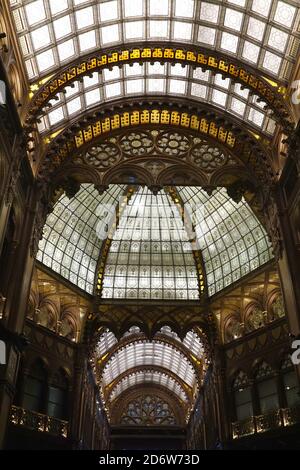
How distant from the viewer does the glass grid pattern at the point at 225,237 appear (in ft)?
110

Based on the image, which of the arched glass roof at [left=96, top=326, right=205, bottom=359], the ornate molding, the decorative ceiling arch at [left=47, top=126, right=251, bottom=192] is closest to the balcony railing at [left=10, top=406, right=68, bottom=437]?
the decorative ceiling arch at [left=47, top=126, right=251, bottom=192]

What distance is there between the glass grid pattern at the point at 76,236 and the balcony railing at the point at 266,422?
15138 millimetres

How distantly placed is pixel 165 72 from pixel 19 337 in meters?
16.5

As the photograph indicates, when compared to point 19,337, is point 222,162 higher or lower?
higher

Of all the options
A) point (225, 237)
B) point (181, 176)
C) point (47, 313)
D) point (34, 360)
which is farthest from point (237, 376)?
point (181, 176)

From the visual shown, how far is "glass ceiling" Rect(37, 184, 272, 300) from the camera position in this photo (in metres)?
34.2

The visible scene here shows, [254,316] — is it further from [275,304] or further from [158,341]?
[158,341]

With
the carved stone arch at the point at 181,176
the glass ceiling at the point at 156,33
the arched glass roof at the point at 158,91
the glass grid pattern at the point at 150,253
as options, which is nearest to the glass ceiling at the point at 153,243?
the glass grid pattern at the point at 150,253

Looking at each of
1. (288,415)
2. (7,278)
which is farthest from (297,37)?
(288,415)

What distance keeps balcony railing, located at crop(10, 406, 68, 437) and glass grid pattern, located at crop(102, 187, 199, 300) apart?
1262 centimetres

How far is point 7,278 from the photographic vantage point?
18969 millimetres

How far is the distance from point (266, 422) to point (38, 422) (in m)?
13.2
